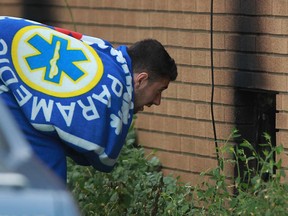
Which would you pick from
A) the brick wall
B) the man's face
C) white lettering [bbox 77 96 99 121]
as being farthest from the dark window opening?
white lettering [bbox 77 96 99 121]

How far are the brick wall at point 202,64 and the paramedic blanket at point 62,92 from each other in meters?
1.46

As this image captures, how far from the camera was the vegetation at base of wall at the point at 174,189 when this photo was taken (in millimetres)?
6340

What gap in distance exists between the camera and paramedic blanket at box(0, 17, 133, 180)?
243 inches

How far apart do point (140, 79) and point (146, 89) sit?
7cm

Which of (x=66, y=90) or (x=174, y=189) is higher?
(x=66, y=90)

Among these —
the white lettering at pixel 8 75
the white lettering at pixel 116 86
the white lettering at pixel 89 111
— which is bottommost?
the white lettering at pixel 89 111

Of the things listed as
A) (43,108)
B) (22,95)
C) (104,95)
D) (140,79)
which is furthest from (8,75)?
(140,79)

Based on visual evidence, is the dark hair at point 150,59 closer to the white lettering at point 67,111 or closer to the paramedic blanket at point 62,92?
the paramedic blanket at point 62,92

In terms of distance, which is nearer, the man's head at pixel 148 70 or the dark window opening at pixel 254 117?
the man's head at pixel 148 70

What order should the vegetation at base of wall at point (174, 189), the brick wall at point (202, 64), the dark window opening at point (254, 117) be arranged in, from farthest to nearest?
the dark window opening at point (254, 117) → the brick wall at point (202, 64) → the vegetation at base of wall at point (174, 189)

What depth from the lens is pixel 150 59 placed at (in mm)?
6445

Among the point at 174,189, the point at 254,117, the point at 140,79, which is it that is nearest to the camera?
the point at 140,79

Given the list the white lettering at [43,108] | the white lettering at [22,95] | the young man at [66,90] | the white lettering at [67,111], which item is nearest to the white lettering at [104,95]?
the young man at [66,90]

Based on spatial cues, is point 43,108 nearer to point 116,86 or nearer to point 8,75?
point 8,75
